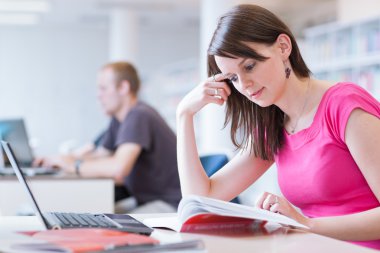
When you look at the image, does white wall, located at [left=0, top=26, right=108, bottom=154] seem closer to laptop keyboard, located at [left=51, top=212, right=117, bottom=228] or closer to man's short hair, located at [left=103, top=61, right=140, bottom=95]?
man's short hair, located at [left=103, top=61, right=140, bottom=95]

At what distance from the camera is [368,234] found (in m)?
1.44

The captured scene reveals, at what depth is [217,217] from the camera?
4.17ft

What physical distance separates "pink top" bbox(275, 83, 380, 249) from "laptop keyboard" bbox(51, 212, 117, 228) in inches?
21.7

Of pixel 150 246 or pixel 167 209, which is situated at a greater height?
pixel 150 246

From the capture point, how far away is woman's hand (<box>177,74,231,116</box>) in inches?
70.7

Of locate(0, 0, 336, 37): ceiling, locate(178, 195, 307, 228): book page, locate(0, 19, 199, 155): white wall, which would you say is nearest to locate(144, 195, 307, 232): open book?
locate(178, 195, 307, 228): book page

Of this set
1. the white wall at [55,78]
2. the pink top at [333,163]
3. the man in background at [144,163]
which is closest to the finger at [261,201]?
the pink top at [333,163]

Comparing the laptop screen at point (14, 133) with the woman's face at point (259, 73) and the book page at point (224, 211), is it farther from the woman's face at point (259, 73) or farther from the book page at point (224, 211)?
the book page at point (224, 211)

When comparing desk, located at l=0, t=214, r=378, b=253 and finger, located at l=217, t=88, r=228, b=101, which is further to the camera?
finger, located at l=217, t=88, r=228, b=101

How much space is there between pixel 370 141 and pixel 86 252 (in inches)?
31.7

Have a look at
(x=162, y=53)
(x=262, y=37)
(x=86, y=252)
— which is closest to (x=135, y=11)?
(x=162, y=53)

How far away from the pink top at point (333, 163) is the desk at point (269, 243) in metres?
0.36

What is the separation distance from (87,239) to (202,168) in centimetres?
85

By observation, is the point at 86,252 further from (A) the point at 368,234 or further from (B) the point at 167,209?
(B) the point at 167,209
